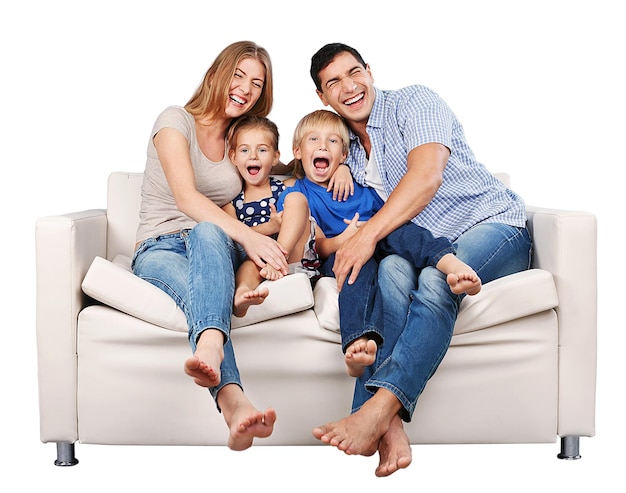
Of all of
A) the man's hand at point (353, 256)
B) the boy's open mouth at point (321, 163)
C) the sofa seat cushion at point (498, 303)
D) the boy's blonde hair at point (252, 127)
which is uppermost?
the boy's blonde hair at point (252, 127)

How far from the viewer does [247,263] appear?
3.18m

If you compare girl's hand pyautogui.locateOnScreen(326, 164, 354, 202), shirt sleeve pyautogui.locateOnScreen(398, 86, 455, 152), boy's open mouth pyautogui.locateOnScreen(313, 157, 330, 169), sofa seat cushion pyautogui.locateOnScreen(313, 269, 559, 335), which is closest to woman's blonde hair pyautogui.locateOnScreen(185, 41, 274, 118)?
boy's open mouth pyautogui.locateOnScreen(313, 157, 330, 169)

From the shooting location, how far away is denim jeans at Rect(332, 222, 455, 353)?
2.91 metres

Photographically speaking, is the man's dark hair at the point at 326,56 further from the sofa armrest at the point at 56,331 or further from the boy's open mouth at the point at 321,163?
the sofa armrest at the point at 56,331

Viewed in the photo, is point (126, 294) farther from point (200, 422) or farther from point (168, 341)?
point (200, 422)

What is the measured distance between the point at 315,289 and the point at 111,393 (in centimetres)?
78

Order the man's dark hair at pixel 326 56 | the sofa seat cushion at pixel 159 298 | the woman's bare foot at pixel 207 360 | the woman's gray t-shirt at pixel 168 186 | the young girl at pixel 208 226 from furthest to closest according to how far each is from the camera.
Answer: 1. the man's dark hair at pixel 326 56
2. the woman's gray t-shirt at pixel 168 186
3. the sofa seat cushion at pixel 159 298
4. the young girl at pixel 208 226
5. the woman's bare foot at pixel 207 360

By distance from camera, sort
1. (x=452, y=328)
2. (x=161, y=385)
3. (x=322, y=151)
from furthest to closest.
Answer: (x=322, y=151), (x=161, y=385), (x=452, y=328)

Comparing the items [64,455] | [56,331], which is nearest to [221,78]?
[56,331]

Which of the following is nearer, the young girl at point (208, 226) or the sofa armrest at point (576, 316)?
the young girl at point (208, 226)

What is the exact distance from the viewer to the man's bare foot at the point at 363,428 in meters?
2.68

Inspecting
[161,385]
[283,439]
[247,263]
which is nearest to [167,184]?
[247,263]

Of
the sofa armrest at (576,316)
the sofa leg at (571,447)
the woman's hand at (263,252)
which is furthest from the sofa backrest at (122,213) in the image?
the sofa leg at (571,447)

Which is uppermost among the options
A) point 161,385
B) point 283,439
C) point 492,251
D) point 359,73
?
point 359,73
